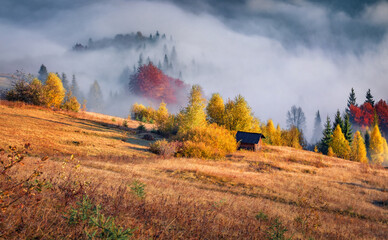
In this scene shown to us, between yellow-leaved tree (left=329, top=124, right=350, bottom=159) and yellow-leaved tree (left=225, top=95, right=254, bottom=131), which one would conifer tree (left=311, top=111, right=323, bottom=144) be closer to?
yellow-leaved tree (left=329, top=124, right=350, bottom=159)

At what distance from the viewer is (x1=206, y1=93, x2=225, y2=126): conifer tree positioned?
4820cm

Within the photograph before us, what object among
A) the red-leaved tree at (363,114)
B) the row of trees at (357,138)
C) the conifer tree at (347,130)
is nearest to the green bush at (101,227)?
→ the row of trees at (357,138)

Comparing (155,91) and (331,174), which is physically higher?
(155,91)

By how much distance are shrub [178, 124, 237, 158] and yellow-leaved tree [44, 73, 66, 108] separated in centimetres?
2283

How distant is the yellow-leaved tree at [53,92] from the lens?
38.7 meters

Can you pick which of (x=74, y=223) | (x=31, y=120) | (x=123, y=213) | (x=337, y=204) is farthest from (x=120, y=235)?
(x=31, y=120)

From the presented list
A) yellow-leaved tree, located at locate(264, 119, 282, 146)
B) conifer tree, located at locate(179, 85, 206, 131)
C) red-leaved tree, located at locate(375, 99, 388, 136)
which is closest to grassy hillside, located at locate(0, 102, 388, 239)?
conifer tree, located at locate(179, 85, 206, 131)

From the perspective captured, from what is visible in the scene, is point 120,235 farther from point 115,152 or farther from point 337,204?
point 115,152

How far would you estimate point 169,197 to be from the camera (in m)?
8.00

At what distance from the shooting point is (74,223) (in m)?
3.75

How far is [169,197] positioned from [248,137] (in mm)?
36395

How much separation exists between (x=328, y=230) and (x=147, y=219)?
7.14 m

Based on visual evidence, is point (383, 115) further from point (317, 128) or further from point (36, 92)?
point (36, 92)

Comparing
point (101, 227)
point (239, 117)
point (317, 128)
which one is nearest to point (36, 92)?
point (239, 117)
